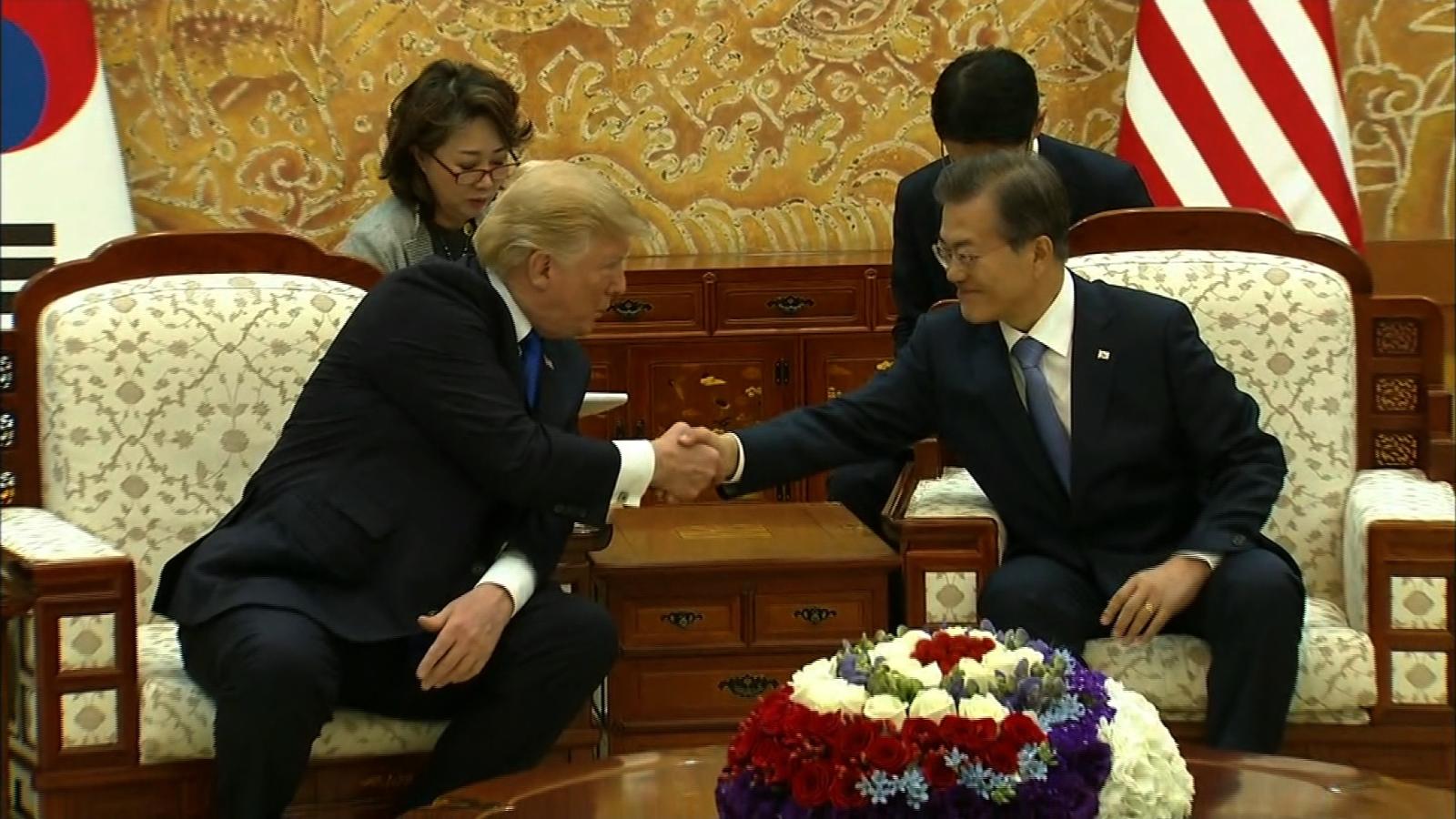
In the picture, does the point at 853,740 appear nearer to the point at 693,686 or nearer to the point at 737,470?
the point at 737,470

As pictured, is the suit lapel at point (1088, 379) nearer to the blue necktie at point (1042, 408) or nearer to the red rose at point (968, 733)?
the blue necktie at point (1042, 408)

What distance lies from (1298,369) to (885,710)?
1.77 meters

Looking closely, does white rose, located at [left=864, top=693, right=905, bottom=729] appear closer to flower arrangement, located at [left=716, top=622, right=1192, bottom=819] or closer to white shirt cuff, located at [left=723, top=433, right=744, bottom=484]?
flower arrangement, located at [left=716, top=622, right=1192, bottom=819]

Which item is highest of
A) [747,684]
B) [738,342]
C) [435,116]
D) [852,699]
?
[435,116]

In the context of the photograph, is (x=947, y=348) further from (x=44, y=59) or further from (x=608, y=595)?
(x=44, y=59)

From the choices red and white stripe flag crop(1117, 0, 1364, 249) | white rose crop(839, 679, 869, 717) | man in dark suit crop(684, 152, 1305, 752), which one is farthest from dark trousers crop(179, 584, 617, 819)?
red and white stripe flag crop(1117, 0, 1364, 249)

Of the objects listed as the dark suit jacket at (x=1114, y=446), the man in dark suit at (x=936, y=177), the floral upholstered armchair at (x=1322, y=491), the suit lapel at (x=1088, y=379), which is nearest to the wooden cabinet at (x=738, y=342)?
the man in dark suit at (x=936, y=177)

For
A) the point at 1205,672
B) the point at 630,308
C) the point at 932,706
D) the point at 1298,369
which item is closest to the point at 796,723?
the point at 932,706

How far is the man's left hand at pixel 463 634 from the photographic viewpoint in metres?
2.88

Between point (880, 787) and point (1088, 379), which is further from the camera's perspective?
point (1088, 379)

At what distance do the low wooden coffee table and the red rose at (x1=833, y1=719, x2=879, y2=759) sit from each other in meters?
0.38

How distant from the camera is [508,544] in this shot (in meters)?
3.07

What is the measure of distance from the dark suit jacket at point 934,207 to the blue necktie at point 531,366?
1.21 m

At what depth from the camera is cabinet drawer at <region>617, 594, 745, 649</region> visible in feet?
11.5
